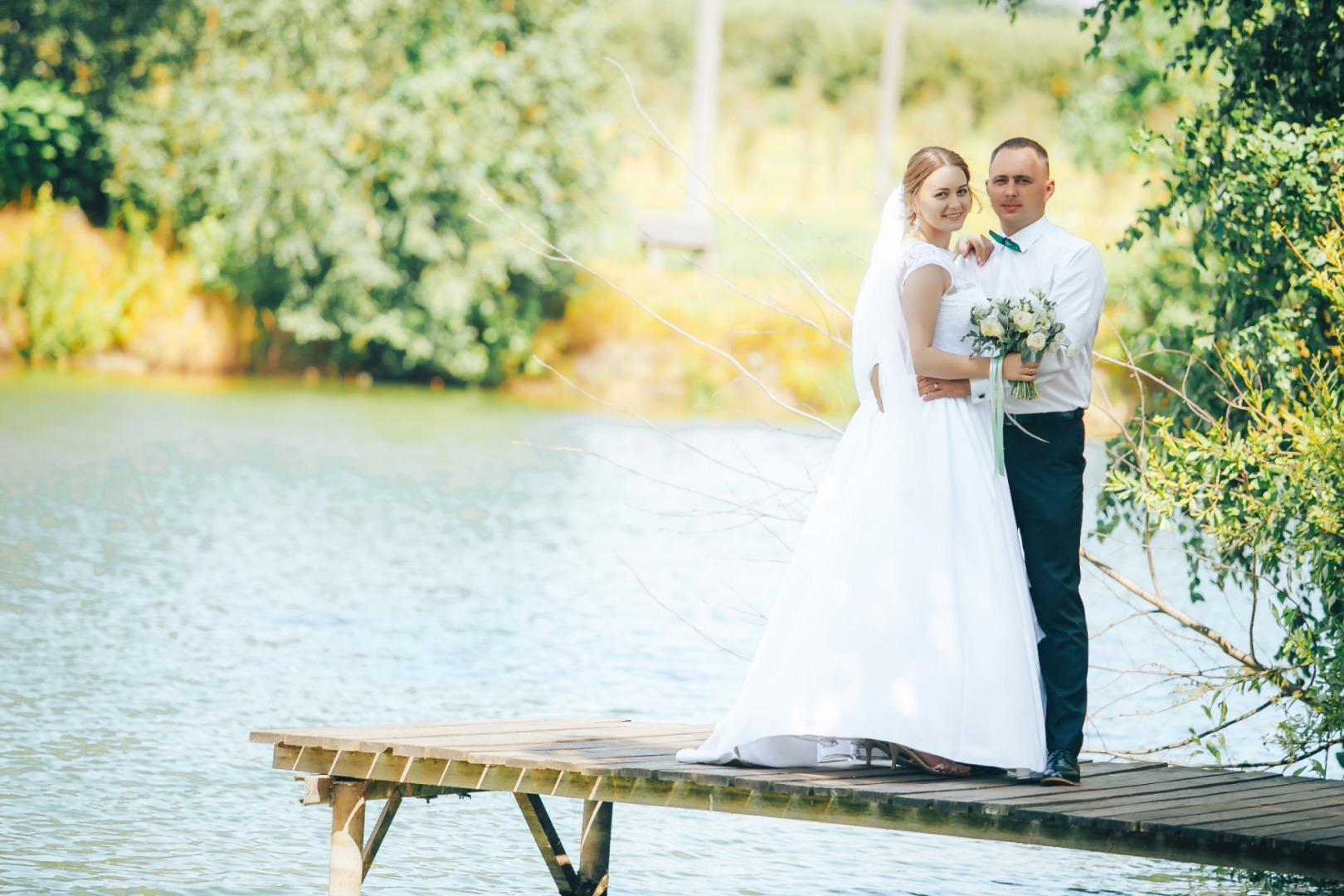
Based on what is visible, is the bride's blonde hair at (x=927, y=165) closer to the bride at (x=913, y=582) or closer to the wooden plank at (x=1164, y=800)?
the bride at (x=913, y=582)

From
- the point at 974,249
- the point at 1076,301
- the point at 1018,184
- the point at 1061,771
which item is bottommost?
the point at 1061,771

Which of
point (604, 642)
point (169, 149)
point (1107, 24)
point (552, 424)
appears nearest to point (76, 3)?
point (169, 149)

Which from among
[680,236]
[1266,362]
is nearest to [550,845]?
[1266,362]

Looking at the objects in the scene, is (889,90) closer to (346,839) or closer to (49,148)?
(49,148)

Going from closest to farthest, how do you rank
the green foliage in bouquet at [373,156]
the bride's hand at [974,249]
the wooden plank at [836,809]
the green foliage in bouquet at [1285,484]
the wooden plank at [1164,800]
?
the wooden plank at [836,809] → the wooden plank at [1164,800] → the bride's hand at [974,249] → the green foliage in bouquet at [1285,484] → the green foliage in bouquet at [373,156]

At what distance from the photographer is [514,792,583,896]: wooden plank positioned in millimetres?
6497

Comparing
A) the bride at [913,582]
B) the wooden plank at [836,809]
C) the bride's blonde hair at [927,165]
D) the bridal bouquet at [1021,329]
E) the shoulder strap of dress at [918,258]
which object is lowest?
the wooden plank at [836,809]

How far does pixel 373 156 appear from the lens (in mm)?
29531

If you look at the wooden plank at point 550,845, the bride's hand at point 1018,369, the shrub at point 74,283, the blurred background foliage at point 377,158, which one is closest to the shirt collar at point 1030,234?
the bride's hand at point 1018,369

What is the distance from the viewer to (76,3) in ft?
104

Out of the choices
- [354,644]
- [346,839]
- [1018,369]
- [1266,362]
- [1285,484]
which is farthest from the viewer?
[354,644]

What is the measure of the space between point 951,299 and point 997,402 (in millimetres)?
374

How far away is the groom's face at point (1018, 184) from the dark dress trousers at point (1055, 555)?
667mm

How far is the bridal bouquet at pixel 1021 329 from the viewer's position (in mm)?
5078
